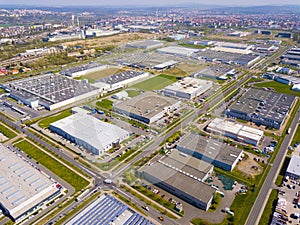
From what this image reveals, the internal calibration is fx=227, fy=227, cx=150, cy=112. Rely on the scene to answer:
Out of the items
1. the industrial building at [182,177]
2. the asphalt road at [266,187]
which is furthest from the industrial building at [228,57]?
the industrial building at [182,177]

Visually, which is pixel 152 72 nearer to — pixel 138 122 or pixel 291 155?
pixel 138 122

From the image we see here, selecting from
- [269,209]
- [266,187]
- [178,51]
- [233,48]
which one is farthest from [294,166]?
[233,48]

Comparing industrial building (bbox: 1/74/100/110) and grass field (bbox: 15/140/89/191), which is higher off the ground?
industrial building (bbox: 1/74/100/110)

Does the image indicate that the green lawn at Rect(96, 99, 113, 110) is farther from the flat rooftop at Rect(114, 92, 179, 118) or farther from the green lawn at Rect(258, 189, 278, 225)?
the green lawn at Rect(258, 189, 278, 225)

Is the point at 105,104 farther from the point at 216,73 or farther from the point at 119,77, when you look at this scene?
the point at 216,73

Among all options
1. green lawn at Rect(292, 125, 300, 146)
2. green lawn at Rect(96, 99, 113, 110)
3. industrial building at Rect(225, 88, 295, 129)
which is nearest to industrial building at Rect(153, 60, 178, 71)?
green lawn at Rect(96, 99, 113, 110)

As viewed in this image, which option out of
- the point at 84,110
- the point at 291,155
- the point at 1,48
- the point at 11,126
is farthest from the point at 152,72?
the point at 1,48

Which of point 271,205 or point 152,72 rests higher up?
point 152,72
